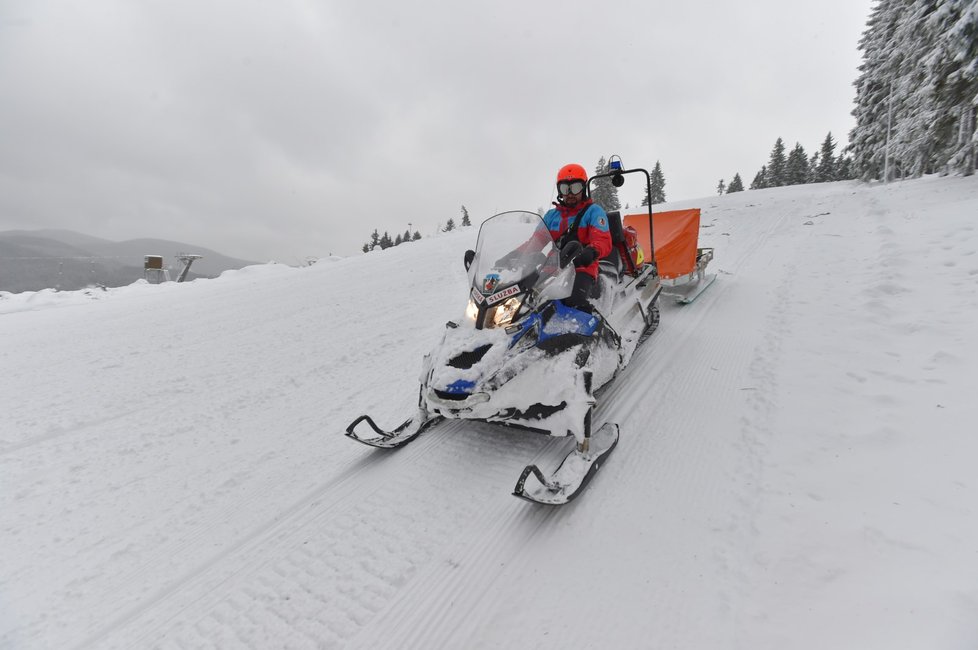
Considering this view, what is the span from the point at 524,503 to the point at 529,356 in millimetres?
1047

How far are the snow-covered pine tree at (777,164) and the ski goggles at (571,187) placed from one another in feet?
163

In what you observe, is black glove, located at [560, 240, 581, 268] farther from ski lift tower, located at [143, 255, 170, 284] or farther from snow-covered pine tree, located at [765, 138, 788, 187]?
snow-covered pine tree, located at [765, 138, 788, 187]

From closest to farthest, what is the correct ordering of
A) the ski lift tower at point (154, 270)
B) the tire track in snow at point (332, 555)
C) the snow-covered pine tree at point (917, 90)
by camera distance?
the tire track in snow at point (332, 555)
the snow-covered pine tree at point (917, 90)
the ski lift tower at point (154, 270)

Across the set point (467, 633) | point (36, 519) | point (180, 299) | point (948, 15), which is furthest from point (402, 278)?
point (948, 15)

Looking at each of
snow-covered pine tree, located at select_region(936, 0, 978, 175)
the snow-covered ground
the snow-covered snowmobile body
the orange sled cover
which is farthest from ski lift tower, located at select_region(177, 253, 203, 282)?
snow-covered pine tree, located at select_region(936, 0, 978, 175)

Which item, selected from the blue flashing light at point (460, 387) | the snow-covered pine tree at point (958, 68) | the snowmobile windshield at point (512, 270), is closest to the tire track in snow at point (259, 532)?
the blue flashing light at point (460, 387)

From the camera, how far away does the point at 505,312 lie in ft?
11.5

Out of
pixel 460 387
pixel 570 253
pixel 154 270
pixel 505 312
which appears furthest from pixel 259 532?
pixel 154 270

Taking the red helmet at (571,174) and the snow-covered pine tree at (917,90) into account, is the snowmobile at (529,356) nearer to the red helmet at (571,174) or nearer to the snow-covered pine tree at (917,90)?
the red helmet at (571,174)

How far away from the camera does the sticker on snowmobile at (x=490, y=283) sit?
3541mm

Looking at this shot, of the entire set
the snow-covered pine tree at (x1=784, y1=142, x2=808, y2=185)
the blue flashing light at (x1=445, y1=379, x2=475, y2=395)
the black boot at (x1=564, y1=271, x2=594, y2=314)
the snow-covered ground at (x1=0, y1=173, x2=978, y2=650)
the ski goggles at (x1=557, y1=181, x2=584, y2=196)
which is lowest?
the snow-covered ground at (x1=0, y1=173, x2=978, y2=650)

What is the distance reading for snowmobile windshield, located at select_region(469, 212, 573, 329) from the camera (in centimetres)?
350

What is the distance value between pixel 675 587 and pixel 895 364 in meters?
3.42

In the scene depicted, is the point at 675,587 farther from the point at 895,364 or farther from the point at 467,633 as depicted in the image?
the point at 895,364
